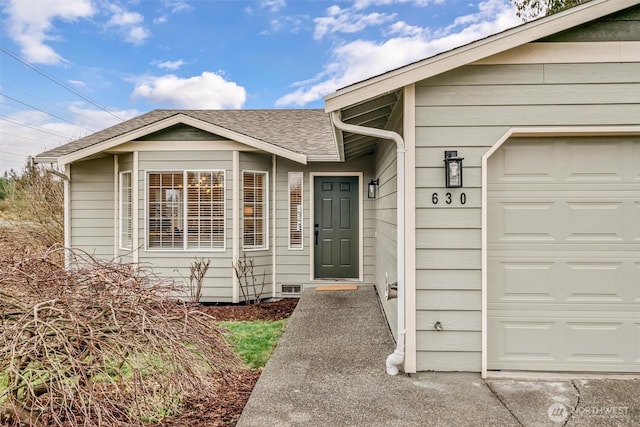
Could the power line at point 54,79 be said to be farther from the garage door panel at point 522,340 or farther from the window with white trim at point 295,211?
the garage door panel at point 522,340

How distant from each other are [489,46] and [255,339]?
4030 mm

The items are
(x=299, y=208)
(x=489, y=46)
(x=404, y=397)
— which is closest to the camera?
(x=404, y=397)

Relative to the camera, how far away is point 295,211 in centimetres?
752

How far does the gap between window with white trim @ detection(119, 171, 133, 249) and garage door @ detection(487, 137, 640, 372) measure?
6.49 m

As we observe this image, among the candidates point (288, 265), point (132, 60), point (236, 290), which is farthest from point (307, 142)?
point (132, 60)

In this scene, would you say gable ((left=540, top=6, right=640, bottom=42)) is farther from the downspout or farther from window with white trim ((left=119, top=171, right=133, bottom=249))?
window with white trim ((left=119, top=171, right=133, bottom=249))

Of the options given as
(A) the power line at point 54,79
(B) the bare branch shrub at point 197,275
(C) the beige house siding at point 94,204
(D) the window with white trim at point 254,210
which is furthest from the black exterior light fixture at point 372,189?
(A) the power line at point 54,79

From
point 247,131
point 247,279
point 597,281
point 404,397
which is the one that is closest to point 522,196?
point 597,281

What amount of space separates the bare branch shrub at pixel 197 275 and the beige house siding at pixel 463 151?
4.34 m

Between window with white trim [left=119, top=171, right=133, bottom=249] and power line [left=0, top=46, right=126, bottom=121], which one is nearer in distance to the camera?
window with white trim [left=119, top=171, right=133, bottom=249]

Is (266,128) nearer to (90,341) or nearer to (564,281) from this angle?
(564,281)

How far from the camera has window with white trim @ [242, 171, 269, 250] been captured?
7.01 meters

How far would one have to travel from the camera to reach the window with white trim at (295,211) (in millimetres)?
7488

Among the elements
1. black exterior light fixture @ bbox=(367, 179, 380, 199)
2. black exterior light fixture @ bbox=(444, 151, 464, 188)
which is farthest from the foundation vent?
black exterior light fixture @ bbox=(444, 151, 464, 188)
